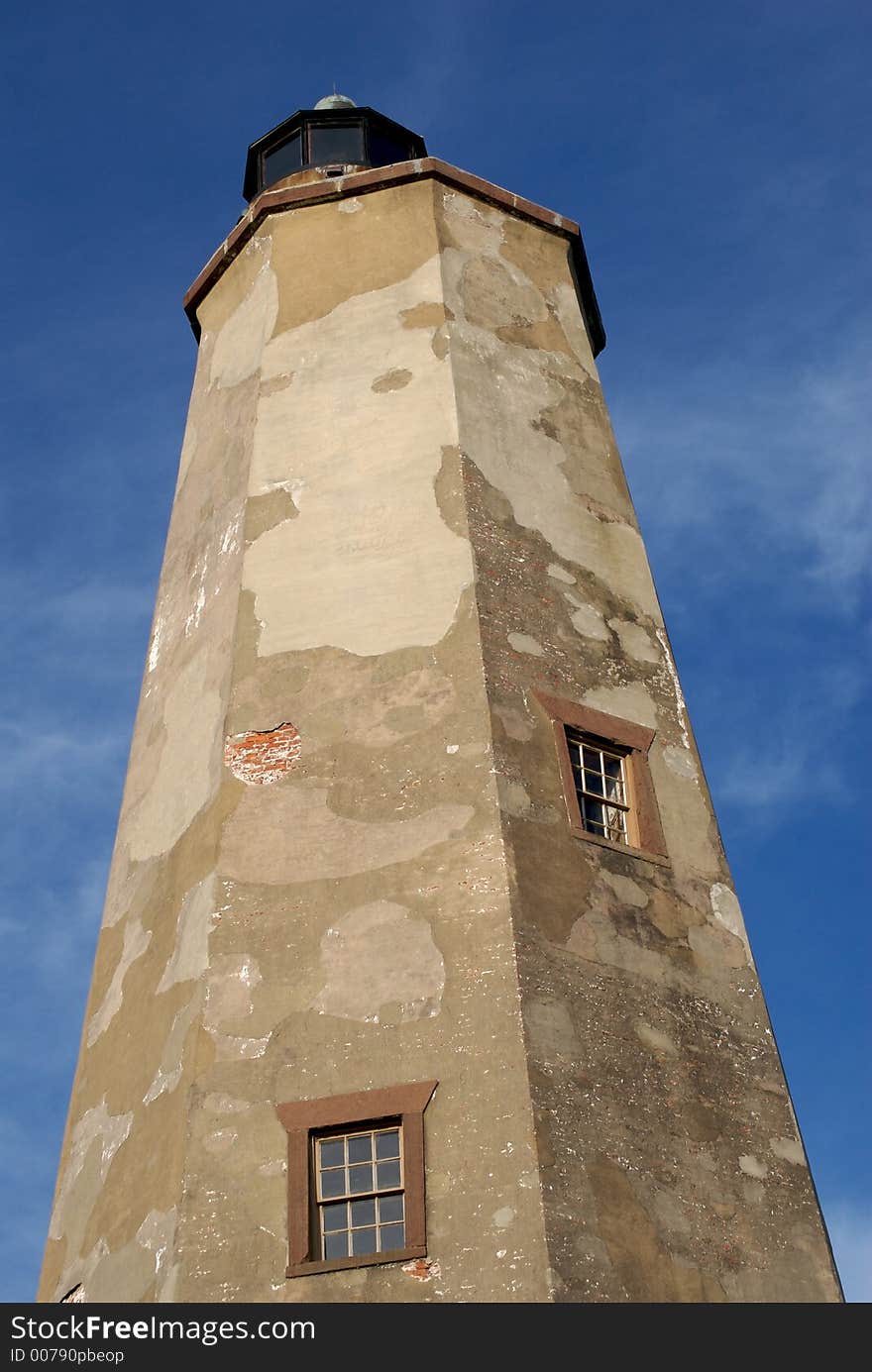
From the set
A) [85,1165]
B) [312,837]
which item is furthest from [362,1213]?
[312,837]

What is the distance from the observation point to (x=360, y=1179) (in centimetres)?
1602

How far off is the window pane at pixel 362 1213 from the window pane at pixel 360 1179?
101 mm

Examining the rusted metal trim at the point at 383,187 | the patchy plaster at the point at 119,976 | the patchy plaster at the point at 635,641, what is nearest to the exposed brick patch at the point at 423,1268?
the patchy plaster at the point at 119,976

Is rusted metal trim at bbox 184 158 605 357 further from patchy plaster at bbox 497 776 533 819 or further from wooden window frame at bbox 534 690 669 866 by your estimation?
patchy plaster at bbox 497 776 533 819

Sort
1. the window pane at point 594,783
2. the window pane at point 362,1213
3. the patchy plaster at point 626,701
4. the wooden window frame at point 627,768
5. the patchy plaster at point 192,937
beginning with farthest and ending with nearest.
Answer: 1. the patchy plaster at point 626,701
2. the window pane at point 594,783
3. the wooden window frame at point 627,768
4. the patchy plaster at point 192,937
5. the window pane at point 362,1213

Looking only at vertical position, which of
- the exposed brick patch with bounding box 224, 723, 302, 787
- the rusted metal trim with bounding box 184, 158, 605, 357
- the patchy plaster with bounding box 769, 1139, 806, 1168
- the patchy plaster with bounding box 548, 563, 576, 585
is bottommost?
the patchy plaster with bounding box 769, 1139, 806, 1168

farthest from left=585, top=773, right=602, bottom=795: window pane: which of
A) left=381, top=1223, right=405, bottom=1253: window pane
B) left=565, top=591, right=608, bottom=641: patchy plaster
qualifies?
left=381, top=1223, right=405, bottom=1253: window pane

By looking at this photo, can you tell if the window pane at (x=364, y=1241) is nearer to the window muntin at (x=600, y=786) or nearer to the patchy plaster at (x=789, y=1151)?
the patchy plaster at (x=789, y=1151)

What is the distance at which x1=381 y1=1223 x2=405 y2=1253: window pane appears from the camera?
51.1ft

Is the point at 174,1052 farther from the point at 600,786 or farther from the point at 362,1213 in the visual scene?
the point at 600,786

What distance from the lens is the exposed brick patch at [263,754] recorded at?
18.5 m

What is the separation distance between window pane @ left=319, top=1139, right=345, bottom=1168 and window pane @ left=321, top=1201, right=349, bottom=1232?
14.2 inches

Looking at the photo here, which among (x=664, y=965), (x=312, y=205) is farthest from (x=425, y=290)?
(x=664, y=965)

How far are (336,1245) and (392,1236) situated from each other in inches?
18.6
